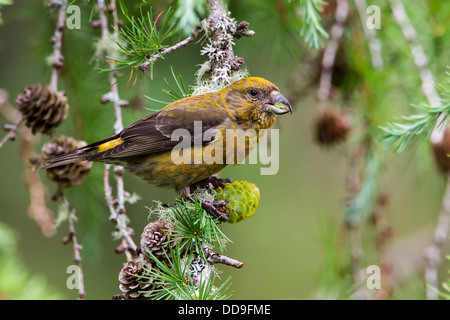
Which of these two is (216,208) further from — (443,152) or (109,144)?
(443,152)

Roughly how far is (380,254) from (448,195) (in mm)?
591

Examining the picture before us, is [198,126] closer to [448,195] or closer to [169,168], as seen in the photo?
[169,168]

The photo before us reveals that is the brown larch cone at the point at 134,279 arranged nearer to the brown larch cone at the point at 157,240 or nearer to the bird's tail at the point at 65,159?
the brown larch cone at the point at 157,240

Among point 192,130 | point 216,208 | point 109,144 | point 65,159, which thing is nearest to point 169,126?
point 192,130

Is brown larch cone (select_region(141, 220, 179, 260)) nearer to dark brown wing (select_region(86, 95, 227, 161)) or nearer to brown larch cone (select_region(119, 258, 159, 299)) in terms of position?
brown larch cone (select_region(119, 258, 159, 299))

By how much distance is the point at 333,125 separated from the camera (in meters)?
3.36

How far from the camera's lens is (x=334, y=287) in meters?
3.19

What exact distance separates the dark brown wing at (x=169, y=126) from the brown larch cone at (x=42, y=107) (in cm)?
29

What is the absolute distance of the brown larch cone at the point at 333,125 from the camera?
11.0 feet

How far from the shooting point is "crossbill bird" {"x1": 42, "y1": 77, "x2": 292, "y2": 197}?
9.24ft

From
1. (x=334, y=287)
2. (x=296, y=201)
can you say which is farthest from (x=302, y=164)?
(x=334, y=287)

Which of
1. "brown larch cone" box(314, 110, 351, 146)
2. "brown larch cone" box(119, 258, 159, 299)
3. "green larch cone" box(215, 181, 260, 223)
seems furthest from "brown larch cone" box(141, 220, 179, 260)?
"brown larch cone" box(314, 110, 351, 146)

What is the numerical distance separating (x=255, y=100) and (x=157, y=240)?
1215 mm

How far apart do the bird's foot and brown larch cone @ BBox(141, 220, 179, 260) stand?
20 cm
